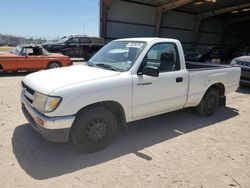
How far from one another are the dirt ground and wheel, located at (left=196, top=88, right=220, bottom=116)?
17.5 inches

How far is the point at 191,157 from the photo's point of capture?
4094mm

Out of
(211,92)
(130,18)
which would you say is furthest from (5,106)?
(130,18)

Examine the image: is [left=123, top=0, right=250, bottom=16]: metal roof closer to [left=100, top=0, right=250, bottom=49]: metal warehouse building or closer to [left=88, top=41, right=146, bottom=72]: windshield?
[left=100, top=0, right=250, bottom=49]: metal warehouse building

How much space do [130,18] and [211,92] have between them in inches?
704

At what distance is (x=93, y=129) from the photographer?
400 cm

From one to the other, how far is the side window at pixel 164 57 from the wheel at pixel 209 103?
142 centimetres

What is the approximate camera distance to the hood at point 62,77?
12.3ft

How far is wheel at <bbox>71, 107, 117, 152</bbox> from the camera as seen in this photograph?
12.6 feet

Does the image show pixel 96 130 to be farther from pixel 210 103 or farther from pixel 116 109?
pixel 210 103

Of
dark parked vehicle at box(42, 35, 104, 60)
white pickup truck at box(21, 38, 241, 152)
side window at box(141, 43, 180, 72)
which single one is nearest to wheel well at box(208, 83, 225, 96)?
white pickup truck at box(21, 38, 241, 152)

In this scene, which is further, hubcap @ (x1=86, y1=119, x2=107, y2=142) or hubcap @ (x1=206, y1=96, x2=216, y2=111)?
hubcap @ (x1=206, y1=96, x2=216, y2=111)

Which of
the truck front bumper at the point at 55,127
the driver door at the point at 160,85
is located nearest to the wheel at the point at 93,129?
the truck front bumper at the point at 55,127

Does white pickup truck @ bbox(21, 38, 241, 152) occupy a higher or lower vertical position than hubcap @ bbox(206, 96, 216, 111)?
higher

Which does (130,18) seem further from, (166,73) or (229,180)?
(229,180)
